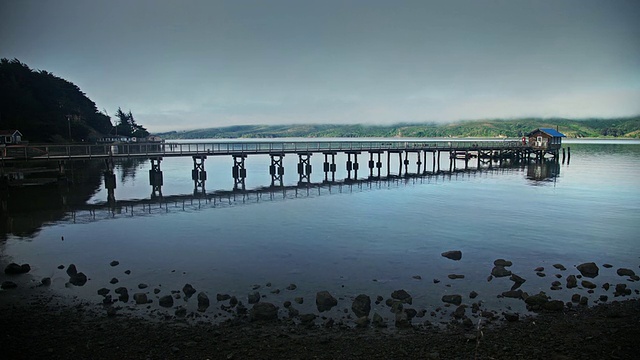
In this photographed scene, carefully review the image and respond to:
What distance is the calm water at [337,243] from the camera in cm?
1613

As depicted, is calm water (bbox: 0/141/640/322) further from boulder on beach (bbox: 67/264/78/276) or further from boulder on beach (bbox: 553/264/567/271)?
boulder on beach (bbox: 67/264/78/276)

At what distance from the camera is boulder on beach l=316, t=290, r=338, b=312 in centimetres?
1373

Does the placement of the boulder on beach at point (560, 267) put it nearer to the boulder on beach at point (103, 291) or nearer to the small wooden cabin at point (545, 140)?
the boulder on beach at point (103, 291)

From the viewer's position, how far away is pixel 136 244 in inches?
882

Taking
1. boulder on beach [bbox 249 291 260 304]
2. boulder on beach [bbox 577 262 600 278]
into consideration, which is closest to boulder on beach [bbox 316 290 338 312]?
boulder on beach [bbox 249 291 260 304]

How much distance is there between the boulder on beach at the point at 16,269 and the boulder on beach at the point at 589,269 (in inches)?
922

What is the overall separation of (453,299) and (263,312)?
6.54 metres

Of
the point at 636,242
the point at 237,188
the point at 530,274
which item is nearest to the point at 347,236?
the point at 530,274

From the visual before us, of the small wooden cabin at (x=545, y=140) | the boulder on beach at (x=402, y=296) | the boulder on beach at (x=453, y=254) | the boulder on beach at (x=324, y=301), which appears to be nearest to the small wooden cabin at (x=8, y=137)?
the boulder on beach at (x=324, y=301)

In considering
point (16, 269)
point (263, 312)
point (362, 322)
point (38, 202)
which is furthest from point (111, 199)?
point (362, 322)

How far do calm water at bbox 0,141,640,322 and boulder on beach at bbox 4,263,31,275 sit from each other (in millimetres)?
380

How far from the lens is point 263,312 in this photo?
41.7 ft

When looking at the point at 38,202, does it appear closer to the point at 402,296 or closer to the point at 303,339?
the point at 303,339

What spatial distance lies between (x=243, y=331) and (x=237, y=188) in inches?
1467
